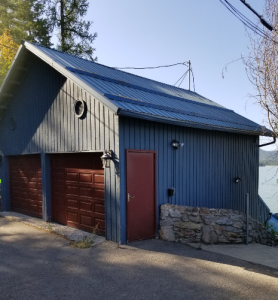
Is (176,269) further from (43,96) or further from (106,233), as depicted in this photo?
(43,96)

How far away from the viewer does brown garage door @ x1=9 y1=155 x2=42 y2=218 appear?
384 inches

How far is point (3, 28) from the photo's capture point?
2228 cm

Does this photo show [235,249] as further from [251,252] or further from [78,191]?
[78,191]

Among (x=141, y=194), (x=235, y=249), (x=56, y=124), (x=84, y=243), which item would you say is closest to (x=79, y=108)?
(x=56, y=124)

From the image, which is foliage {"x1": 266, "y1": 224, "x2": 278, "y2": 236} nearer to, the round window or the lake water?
the lake water

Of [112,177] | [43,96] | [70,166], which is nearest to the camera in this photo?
[112,177]

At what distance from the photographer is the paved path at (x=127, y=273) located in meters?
4.41

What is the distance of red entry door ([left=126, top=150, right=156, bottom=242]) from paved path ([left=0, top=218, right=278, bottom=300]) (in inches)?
13.1

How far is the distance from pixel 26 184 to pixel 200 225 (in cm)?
639

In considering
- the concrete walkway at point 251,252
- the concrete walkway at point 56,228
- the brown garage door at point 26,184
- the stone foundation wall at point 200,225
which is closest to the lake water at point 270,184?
the stone foundation wall at point 200,225

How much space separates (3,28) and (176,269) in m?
23.3

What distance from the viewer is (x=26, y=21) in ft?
74.1

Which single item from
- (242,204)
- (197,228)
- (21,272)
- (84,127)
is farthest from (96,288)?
(242,204)

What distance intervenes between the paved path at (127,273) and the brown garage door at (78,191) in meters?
1.00
